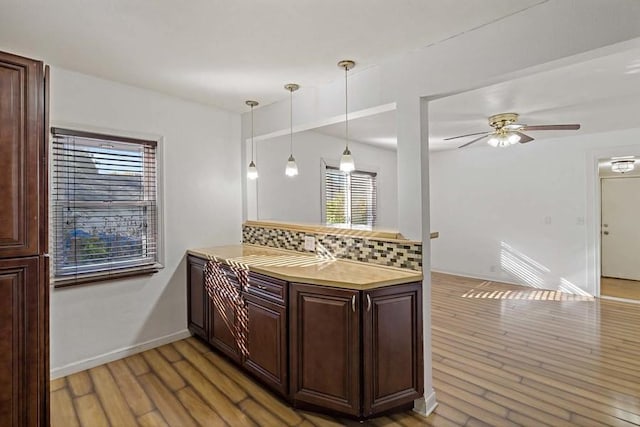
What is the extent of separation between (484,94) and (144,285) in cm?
361

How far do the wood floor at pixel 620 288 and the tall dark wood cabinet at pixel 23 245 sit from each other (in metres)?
6.52

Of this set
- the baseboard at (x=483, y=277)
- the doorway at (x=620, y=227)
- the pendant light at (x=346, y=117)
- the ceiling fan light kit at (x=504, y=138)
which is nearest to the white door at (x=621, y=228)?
the doorway at (x=620, y=227)

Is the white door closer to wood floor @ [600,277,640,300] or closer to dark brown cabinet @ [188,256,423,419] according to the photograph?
wood floor @ [600,277,640,300]

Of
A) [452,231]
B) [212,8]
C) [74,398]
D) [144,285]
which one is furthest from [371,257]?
[452,231]

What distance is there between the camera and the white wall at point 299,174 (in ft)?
13.0

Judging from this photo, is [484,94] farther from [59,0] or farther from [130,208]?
[130,208]

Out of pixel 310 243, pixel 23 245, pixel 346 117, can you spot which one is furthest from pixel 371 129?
pixel 23 245

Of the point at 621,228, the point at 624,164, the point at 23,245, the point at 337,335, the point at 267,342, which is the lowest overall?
the point at 267,342

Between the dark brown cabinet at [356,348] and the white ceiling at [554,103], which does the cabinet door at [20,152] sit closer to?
the dark brown cabinet at [356,348]

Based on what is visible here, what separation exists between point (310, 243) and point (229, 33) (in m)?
1.77

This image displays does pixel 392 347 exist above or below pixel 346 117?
below

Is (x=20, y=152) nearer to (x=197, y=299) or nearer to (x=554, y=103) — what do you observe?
(x=197, y=299)

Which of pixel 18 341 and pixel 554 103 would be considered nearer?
pixel 18 341

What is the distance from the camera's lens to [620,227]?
608 cm
